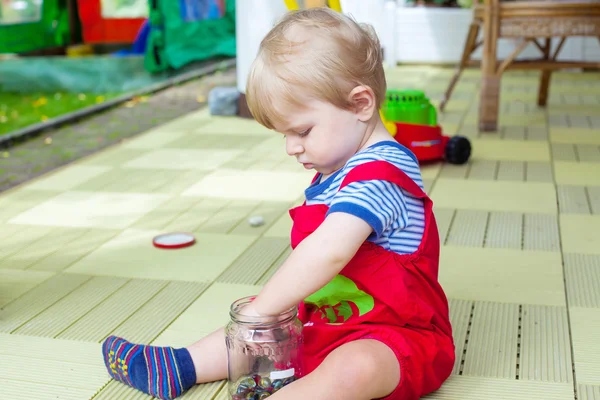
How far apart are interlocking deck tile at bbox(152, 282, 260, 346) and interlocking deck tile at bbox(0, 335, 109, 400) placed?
0.17 metres

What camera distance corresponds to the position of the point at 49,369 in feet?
5.35

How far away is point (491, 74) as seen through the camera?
4.09 meters

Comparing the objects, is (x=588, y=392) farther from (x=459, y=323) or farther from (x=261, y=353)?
(x=261, y=353)

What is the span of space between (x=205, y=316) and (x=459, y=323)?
606 mm

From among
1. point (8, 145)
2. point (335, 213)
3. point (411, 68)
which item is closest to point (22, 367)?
point (335, 213)

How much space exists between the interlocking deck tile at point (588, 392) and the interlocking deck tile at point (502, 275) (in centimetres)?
43

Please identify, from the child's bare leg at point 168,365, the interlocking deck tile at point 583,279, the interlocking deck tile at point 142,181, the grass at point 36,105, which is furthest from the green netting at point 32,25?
the child's bare leg at point 168,365

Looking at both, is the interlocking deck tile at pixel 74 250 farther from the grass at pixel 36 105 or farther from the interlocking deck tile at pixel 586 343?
the grass at pixel 36 105

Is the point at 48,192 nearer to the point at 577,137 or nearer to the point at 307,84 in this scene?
the point at 307,84

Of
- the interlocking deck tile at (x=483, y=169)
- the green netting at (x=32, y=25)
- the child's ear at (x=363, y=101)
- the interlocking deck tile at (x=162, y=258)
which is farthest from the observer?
the green netting at (x=32, y=25)

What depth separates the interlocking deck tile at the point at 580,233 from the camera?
2311 mm

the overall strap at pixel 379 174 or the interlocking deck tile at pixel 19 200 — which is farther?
the interlocking deck tile at pixel 19 200

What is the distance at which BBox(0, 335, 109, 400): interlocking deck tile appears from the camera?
5.04 feet

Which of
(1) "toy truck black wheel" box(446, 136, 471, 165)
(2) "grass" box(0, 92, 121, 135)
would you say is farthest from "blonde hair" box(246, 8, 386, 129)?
(2) "grass" box(0, 92, 121, 135)
